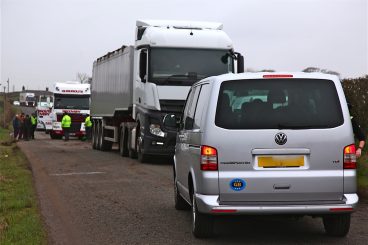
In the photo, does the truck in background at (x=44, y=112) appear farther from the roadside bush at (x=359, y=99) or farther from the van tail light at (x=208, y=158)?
the van tail light at (x=208, y=158)

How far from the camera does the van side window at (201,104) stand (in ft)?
24.4

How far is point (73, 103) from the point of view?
39031mm

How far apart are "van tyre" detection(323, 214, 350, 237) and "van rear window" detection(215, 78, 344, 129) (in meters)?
1.20

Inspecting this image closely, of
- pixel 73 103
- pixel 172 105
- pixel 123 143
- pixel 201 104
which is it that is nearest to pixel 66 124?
pixel 73 103

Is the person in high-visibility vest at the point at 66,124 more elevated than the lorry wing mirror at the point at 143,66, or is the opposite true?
the lorry wing mirror at the point at 143,66

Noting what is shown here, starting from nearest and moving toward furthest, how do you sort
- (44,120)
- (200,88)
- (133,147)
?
(200,88) → (133,147) → (44,120)

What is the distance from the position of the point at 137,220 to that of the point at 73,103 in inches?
1207

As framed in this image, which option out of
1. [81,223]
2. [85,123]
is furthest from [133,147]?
[85,123]

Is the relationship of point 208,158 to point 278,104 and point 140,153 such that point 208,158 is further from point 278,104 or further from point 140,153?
point 140,153

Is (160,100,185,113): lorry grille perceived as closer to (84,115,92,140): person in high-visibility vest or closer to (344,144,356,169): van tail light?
(344,144,356,169): van tail light

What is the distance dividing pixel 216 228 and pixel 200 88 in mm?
1792

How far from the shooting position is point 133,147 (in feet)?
66.1

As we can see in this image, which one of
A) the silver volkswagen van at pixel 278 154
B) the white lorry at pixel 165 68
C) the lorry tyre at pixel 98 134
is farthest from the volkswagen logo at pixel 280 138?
the lorry tyre at pixel 98 134

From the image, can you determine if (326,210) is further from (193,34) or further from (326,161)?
(193,34)
